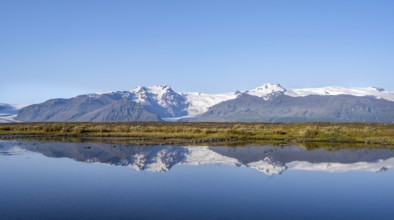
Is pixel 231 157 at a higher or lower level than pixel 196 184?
higher

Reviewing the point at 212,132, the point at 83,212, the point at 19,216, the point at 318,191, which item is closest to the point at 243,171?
the point at 318,191

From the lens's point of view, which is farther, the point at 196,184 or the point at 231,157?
the point at 231,157

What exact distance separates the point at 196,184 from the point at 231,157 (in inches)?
618

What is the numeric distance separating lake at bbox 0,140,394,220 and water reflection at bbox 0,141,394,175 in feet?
0.32

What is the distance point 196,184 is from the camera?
29.5 metres

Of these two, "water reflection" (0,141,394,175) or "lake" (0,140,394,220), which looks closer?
"lake" (0,140,394,220)

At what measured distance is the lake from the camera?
21906 millimetres

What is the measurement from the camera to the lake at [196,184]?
21.9m

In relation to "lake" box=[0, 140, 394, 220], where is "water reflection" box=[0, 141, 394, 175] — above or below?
above

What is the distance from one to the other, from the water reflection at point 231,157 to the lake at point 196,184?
98 millimetres

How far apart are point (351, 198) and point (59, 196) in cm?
1684

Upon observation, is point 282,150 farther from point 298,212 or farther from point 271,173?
point 298,212

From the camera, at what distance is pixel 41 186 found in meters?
28.3

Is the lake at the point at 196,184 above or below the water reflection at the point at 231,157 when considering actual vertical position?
below
